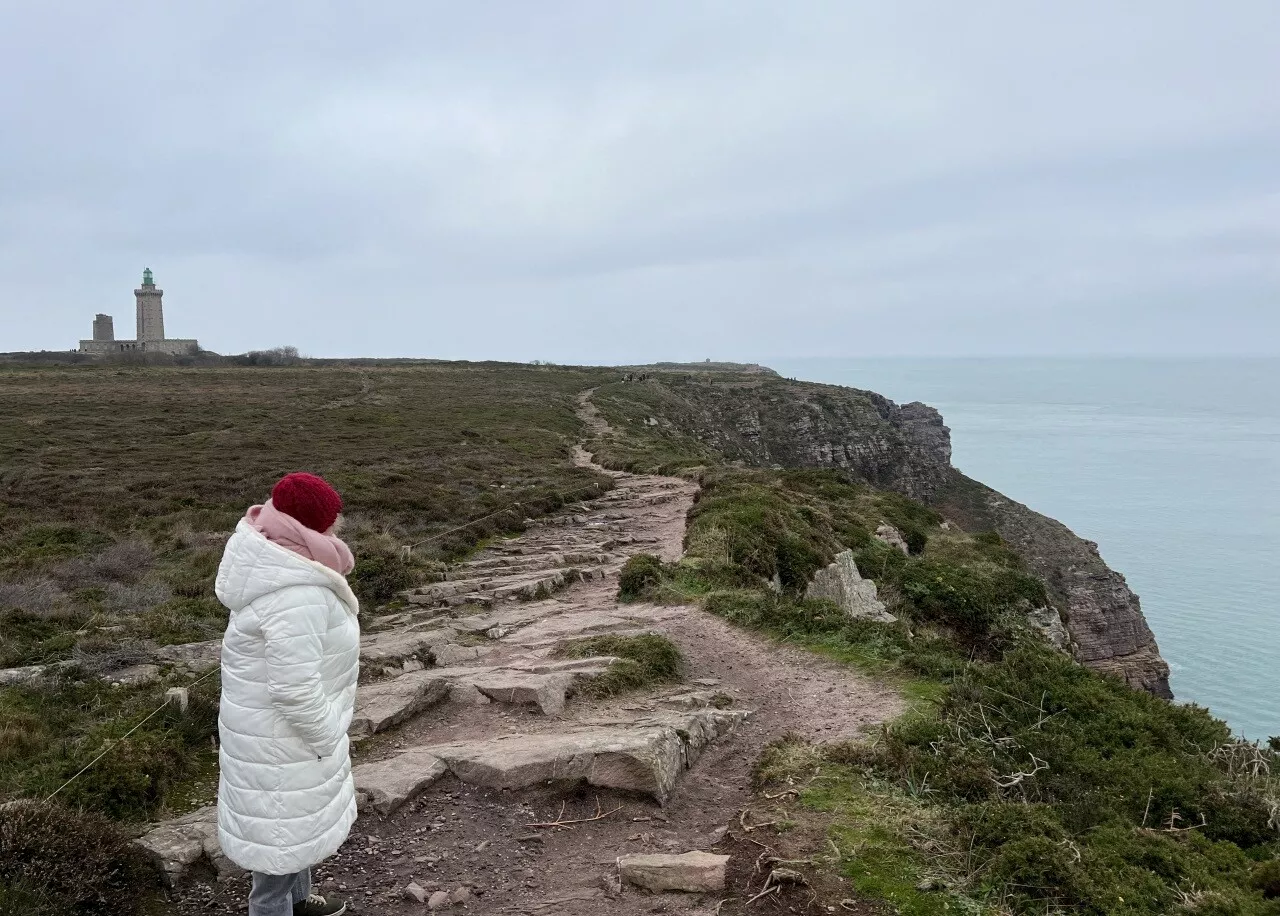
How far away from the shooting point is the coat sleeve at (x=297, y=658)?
4.04 m

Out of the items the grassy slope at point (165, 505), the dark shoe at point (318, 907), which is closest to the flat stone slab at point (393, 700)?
the grassy slope at point (165, 505)

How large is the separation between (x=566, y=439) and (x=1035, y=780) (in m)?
33.3

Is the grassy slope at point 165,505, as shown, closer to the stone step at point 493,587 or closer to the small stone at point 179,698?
the small stone at point 179,698

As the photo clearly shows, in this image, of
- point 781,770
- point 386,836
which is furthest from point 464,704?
point 781,770

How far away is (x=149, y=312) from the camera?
10506 cm

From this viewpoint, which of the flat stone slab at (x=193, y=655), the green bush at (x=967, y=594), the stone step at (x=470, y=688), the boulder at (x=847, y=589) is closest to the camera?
the stone step at (x=470, y=688)

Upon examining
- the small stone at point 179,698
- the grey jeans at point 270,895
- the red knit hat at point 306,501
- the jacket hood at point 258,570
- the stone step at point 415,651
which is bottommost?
the stone step at point 415,651

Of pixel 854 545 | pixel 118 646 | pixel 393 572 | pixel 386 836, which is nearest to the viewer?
pixel 386 836

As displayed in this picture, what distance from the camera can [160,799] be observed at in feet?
19.8

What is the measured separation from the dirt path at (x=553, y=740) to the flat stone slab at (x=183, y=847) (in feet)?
0.43

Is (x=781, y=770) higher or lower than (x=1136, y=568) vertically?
higher

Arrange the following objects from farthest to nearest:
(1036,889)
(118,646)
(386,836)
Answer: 1. (118,646)
2. (386,836)
3. (1036,889)

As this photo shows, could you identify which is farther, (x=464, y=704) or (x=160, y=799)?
(x=464, y=704)

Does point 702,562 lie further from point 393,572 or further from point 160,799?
point 160,799
